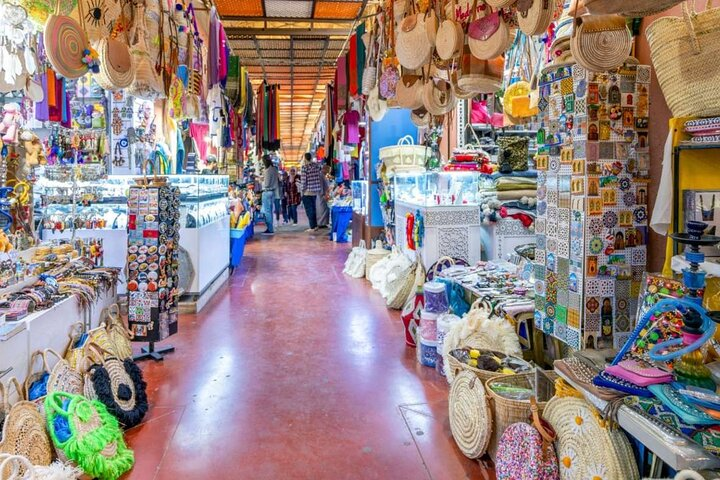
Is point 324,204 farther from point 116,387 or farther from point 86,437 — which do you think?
point 86,437

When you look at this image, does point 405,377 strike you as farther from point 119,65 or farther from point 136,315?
point 119,65

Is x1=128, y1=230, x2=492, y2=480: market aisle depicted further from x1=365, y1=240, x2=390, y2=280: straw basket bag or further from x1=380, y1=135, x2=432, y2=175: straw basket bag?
x1=380, y1=135, x2=432, y2=175: straw basket bag

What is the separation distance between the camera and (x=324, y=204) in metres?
14.2

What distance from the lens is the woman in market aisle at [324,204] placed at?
13.8 metres

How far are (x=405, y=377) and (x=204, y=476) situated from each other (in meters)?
1.60

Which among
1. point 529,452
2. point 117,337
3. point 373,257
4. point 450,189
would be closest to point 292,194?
point 373,257

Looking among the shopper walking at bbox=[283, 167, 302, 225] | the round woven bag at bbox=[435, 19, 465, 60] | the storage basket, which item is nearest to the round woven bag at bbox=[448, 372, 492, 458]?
the storage basket

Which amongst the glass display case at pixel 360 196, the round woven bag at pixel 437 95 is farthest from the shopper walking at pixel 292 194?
the round woven bag at pixel 437 95

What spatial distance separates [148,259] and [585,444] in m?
3.02

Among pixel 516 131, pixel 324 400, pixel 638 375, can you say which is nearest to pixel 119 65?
pixel 324 400

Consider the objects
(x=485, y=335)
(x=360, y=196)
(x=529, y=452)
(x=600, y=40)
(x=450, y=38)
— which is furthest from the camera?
(x=360, y=196)

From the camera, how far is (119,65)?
365 centimetres

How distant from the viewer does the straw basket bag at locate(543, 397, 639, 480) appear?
176 cm

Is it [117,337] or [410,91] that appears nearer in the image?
[117,337]
